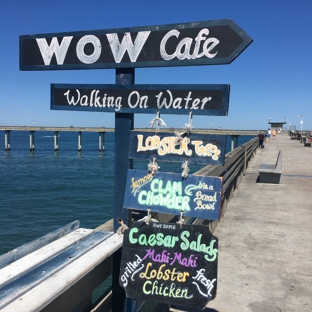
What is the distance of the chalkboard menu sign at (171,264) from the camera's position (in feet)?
9.30

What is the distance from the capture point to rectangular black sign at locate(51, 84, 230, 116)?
329 cm

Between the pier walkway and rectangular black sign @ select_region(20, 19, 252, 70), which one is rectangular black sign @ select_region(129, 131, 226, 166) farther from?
the pier walkway

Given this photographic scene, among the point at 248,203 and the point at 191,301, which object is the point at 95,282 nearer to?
the point at 191,301

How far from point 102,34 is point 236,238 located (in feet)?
12.8

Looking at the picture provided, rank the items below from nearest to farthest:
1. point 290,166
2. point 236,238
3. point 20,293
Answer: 1. point 20,293
2. point 236,238
3. point 290,166

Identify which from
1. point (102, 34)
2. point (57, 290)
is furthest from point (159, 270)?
point (102, 34)

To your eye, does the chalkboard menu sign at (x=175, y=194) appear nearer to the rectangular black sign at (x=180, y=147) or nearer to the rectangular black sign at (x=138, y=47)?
the rectangular black sign at (x=180, y=147)

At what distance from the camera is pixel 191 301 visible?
2.83 metres

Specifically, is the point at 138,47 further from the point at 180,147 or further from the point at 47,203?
the point at 47,203

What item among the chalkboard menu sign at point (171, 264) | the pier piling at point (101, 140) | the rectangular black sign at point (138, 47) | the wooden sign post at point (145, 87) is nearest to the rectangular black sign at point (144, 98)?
the wooden sign post at point (145, 87)

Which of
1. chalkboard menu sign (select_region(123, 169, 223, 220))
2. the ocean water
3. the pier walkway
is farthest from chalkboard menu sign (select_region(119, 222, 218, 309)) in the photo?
the ocean water

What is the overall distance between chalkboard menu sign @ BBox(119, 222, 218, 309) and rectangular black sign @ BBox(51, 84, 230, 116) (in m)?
1.19

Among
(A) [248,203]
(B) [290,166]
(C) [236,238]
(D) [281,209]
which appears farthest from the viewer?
(B) [290,166]

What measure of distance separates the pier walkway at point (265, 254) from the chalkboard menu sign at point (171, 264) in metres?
1.05
